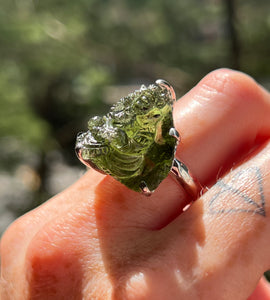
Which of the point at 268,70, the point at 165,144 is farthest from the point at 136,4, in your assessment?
the point at 165,144

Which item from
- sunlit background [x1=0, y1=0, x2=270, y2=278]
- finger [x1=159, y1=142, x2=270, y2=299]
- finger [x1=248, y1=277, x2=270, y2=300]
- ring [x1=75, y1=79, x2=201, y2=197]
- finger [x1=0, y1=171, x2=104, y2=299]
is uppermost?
ring [x1=75, y1=79, x2=201, y2=197]

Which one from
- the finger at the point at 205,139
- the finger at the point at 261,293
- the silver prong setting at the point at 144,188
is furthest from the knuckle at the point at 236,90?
the finger at the point at 261,293

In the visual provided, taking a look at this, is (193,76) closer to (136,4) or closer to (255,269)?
(136,4)

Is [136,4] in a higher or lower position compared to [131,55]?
higher

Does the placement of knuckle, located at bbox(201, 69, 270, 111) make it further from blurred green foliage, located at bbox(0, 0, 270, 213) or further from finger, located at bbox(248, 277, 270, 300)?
blurred green foliage, located at bbox(0, 0, 270, 213)

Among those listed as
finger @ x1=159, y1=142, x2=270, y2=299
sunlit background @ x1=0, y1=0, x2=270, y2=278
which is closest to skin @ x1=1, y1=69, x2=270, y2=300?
finger @ x1=159, y1=142, x2=270, y2=299

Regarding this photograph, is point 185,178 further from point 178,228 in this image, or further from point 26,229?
point 26,229

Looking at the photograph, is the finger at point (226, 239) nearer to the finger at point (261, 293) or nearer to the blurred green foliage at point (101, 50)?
the finger at point (261, 293)
